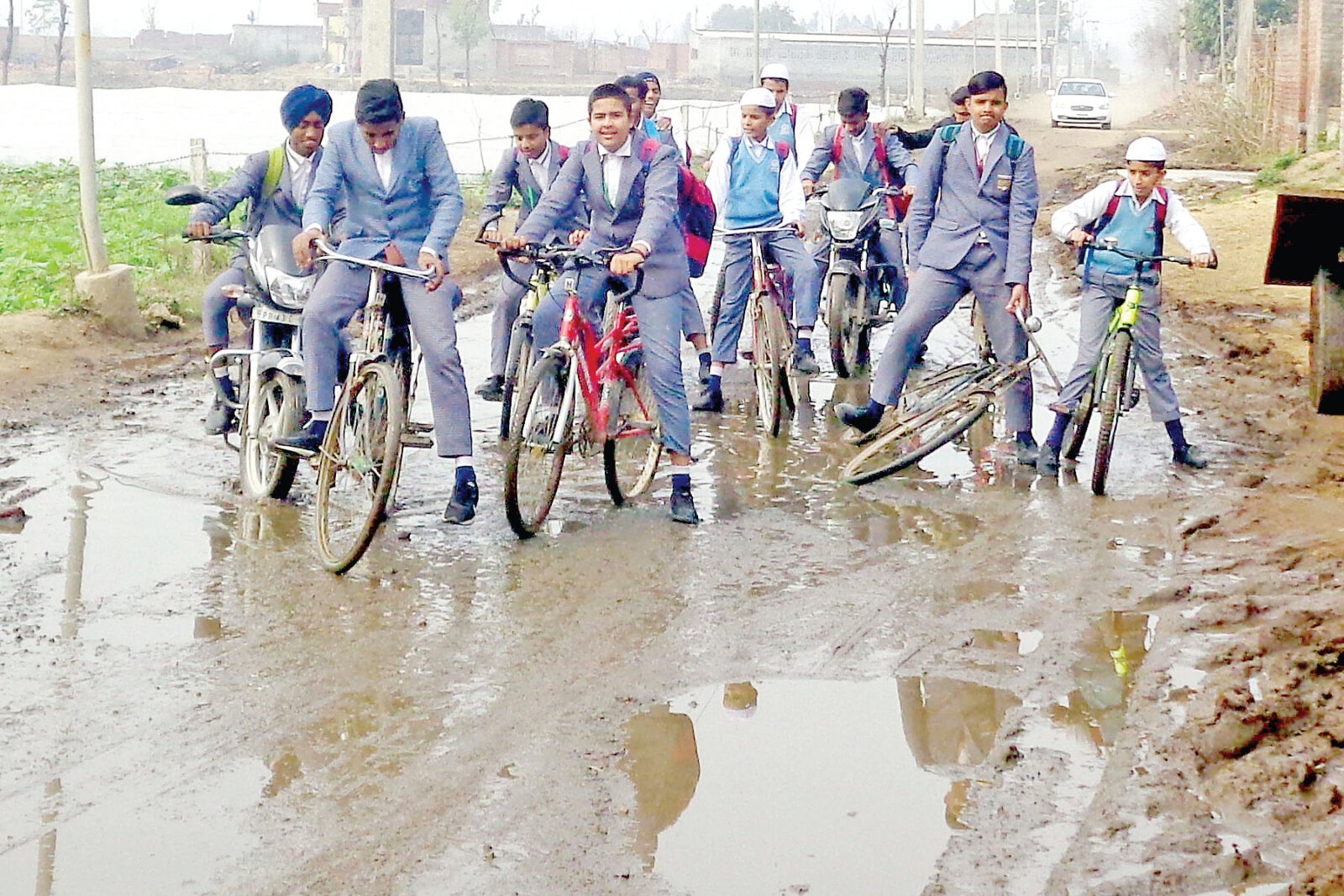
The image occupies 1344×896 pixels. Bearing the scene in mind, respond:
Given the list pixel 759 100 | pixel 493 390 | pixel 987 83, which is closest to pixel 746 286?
pixel 759 100

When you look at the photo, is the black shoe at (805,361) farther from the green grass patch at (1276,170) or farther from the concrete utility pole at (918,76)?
the concrete utility pole at (918,76)

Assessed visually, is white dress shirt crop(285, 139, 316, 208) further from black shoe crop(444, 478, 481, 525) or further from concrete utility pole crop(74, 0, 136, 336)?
concrete utility pole crop(74, 0, 136, 336)

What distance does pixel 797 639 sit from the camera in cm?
600

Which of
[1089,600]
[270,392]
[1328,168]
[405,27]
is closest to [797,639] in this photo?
[1089,600]

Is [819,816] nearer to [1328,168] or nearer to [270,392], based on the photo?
[270,392]

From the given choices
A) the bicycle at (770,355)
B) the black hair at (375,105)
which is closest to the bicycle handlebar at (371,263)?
the black hair at (375,105)

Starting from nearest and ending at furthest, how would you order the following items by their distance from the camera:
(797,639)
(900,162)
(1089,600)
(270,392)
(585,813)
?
1. (585,813)
2. (797,639)
3. (1089,600)
4. (270,392)
5. (900,162)

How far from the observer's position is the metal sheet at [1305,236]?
9453 millimetres

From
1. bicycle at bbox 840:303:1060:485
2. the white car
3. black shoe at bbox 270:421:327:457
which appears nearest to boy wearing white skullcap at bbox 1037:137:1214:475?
bicycle at bbox 840:303:1060:485

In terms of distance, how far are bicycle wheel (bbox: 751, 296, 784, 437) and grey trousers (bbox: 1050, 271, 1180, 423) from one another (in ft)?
5.51

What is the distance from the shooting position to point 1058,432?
890 cm

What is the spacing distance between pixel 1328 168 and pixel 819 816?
22.9 meters

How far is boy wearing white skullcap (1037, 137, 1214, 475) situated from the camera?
28.2 feet

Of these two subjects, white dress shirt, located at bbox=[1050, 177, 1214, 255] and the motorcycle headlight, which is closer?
white dress shirt, located at bbox=[1050, 177, 1214, 255]
